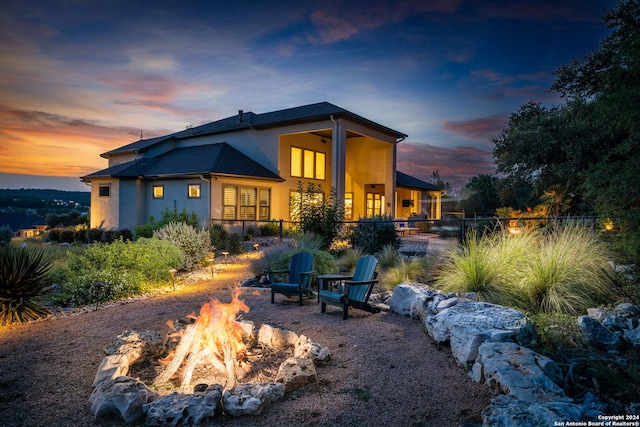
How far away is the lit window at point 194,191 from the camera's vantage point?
55.9ft

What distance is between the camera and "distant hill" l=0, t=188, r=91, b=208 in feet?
95.8

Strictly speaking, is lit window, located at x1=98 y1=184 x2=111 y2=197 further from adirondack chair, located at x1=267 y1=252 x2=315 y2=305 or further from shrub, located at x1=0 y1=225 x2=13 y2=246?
adirondack chair, located at x1=267 y1=252 x2=315 y2=305

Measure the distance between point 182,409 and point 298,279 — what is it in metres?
4.21

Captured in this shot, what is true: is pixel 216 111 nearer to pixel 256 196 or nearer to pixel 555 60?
pixel 256 196

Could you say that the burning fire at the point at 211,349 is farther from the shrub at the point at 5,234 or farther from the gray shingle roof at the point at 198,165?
the shrub at the point at 5,234

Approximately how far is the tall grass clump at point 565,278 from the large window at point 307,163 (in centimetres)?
1556

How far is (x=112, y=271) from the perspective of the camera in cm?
716

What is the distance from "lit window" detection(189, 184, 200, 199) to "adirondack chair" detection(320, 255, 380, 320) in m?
12.9

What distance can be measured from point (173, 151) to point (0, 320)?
1757cm

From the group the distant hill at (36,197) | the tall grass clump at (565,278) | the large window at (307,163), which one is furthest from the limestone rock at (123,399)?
the distant hill at (36,197)

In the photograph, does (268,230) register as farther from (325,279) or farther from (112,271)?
(325,279)

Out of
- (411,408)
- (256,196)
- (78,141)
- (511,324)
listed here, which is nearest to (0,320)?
(411,408)

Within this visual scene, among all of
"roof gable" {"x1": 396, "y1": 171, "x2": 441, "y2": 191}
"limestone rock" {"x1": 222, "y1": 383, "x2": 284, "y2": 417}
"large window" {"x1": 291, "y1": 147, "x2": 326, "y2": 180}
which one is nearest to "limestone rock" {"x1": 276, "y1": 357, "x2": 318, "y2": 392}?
"limestone rock" {"x1": 222, "y1": 383, "x2": 284, "y2": 417}

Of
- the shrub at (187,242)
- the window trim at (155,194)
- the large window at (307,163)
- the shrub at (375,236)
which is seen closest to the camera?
the shrub at (187,242)
